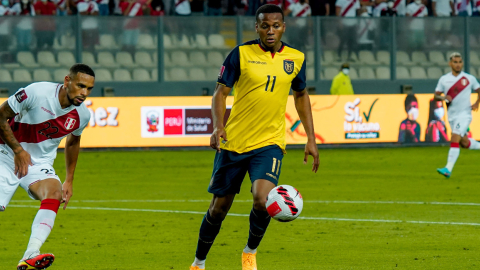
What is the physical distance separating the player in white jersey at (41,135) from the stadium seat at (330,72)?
1916 centimetres

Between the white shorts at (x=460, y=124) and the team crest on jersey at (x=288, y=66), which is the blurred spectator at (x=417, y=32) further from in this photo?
the team crest on jersey at (x=288, y=66)

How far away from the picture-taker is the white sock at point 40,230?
258 inches

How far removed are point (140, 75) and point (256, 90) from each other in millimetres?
18100

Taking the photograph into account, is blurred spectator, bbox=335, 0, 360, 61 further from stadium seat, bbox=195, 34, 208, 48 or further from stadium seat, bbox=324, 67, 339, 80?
stadium seat, bbox=195, 34, 208, 48

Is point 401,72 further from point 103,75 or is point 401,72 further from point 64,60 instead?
point 64,60

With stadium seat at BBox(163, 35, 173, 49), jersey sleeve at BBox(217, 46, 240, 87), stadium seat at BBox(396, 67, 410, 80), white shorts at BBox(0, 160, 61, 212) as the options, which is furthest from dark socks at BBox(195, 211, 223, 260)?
stadium seat at BBox(396, 67, 410, 80)

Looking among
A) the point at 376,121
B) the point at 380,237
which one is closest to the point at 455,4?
the point at 376,121

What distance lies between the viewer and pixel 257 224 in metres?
6.94

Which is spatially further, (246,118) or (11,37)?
(11,37)

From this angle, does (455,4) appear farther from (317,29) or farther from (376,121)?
(376,121)

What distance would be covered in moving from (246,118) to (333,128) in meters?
15.1

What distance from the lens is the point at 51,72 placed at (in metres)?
23.9

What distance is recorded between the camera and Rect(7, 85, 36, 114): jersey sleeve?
22.2 ft

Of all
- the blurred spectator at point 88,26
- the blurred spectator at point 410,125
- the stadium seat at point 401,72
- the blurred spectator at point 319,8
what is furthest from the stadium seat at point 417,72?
the blurred spectator at point 88,26
